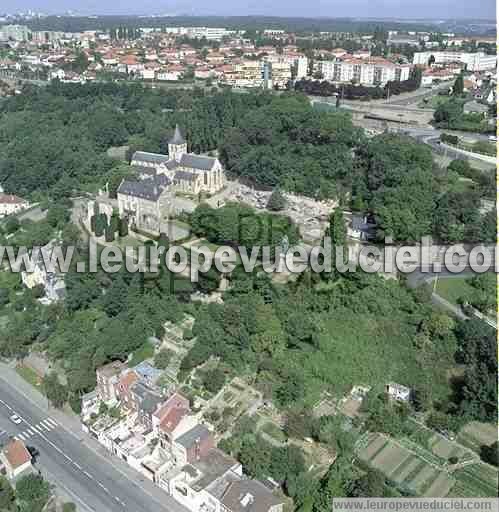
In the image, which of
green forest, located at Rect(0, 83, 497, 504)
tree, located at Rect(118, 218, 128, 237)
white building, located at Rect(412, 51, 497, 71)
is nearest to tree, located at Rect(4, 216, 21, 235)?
green forest, located at Rect(0, 83, 497, 504)

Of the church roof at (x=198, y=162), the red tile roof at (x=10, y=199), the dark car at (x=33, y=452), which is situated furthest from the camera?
the red tile roof at (x=10, y=199)

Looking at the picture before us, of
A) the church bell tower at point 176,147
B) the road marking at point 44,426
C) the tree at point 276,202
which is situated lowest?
the road marking at point 44,426

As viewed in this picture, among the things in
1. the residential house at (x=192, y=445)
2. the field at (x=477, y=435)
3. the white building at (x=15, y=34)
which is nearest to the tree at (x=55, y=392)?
the residential house at (x=192, y=445)

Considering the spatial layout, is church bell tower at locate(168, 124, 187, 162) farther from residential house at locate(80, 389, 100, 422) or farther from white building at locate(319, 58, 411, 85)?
white building at locate(319, 58, 411, 85)

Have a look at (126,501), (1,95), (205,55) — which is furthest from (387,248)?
(205,55)

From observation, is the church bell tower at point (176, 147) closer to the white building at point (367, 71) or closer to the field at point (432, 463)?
the field at point (432, 463)

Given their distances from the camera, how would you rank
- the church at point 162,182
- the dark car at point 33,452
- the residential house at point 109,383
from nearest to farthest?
the dark car at point 33,452 < the residential house at point 109,383 < the church at point 162,182
